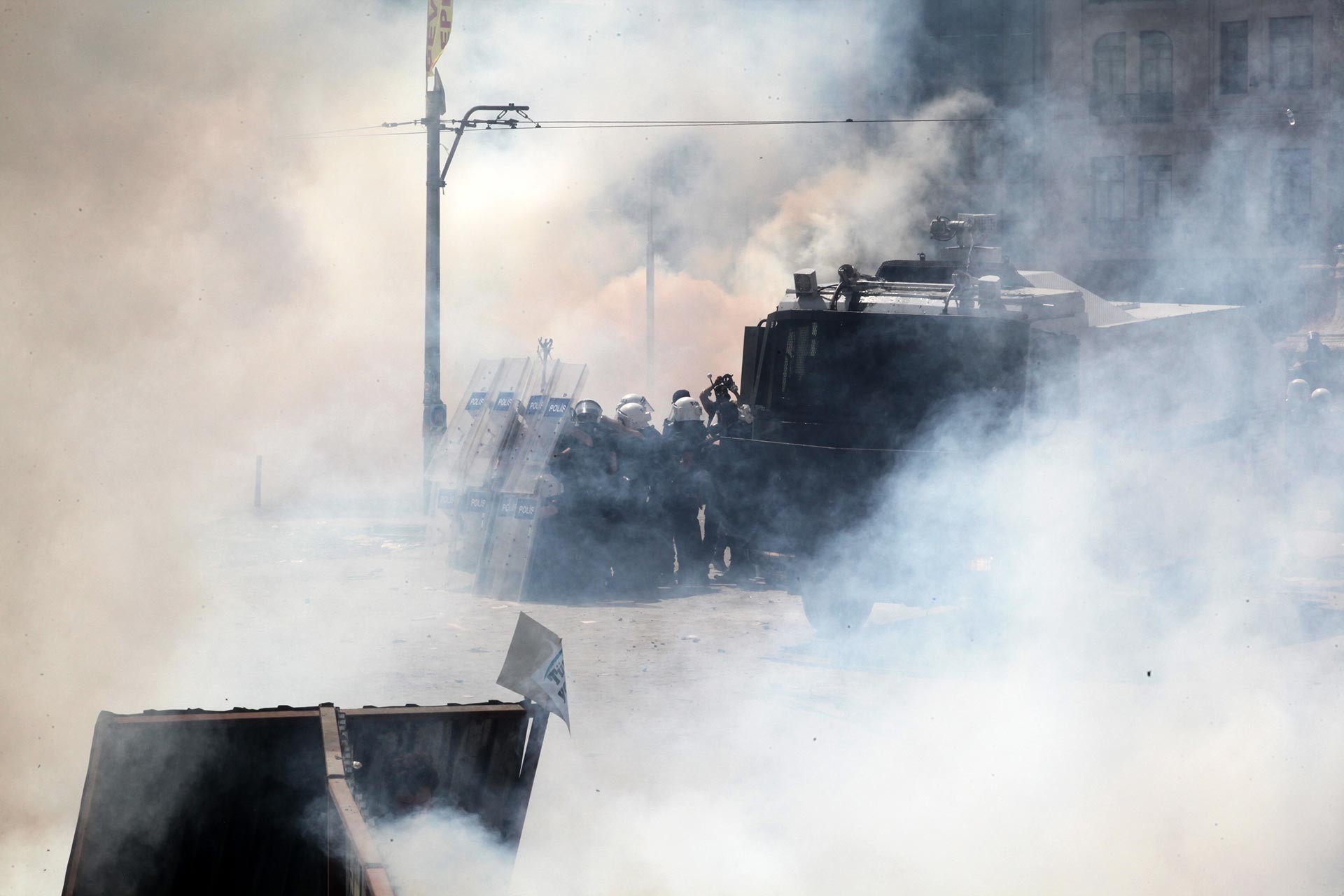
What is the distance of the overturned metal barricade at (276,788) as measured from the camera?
11.2 ft

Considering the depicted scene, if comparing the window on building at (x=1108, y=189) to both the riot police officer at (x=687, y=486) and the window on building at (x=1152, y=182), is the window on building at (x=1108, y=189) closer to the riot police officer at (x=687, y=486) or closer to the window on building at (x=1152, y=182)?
the window on building at (x=1152, y=182)

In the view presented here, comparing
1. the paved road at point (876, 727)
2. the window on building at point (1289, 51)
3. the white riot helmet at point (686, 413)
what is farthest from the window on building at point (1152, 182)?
the white riot helmet at point (686, 413)

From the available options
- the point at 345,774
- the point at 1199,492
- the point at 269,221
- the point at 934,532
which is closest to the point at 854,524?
the point at 934,532

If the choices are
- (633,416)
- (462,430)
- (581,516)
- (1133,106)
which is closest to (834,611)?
(581,516)

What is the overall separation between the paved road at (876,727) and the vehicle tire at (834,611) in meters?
0.12

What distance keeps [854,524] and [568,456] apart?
11.9ft

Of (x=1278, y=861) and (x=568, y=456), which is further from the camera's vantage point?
(x=568, y=456)

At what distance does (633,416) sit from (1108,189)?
15544 millimetres

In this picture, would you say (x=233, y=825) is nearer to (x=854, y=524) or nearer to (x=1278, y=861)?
(x=1278, y=861)

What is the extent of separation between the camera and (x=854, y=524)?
754 centimetres

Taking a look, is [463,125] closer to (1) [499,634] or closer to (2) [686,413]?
(2) [686,413]

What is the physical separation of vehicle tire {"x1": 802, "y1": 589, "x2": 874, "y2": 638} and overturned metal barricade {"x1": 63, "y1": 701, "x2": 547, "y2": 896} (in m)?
4.09

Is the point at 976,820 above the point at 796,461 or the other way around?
the other way around

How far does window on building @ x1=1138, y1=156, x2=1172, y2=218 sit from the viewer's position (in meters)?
23.2
